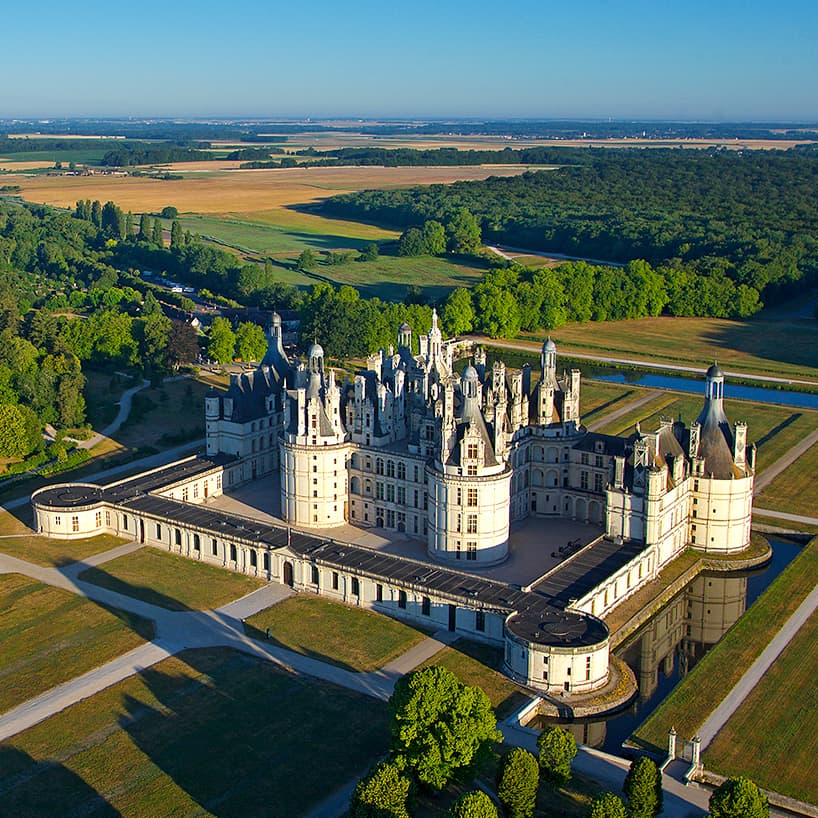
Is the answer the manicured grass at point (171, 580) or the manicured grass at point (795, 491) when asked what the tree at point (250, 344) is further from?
the manicured grass at point (795, 491)

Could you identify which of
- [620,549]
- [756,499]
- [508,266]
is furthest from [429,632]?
[508,266]

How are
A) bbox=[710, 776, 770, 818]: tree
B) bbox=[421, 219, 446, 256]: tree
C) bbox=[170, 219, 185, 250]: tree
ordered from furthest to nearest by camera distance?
bbox=[421, 219, 446, 256]: tree < bbox=[170, 219, 185, 250]: tree < bbox=[710, 776, 770, 818]: tree

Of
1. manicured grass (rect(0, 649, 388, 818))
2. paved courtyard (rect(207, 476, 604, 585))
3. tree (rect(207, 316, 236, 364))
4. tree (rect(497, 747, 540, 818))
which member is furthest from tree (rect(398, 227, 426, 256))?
tree (rect(497, 747, 540, 818))

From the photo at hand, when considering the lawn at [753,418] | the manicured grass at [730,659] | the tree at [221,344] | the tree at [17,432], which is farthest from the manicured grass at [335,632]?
the tree at [221,344]

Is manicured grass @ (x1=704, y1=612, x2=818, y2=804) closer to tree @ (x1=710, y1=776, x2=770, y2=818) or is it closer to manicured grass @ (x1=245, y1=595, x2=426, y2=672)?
tree @ (x1=710, y1=776, x2=770, y2=818)

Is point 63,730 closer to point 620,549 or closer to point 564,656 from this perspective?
point 564,656
